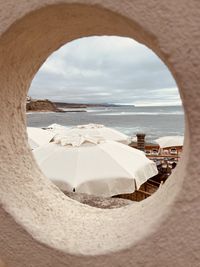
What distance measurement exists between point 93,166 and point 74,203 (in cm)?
396

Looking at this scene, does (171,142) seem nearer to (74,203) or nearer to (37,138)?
(37,138)

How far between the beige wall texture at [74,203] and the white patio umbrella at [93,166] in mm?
3653

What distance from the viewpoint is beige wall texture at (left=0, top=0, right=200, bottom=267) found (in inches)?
49.1

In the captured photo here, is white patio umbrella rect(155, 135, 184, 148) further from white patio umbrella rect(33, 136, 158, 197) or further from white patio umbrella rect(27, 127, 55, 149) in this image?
white patio umbrella rect(33, 136, 158, 197)

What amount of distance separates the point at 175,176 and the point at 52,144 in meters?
5.24

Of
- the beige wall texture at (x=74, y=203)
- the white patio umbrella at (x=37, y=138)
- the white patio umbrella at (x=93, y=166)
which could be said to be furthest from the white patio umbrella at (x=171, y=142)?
the beige wall texture at (x=74, y=203)

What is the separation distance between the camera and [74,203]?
1930mm

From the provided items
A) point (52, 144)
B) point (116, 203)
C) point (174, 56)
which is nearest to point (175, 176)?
point (174, 56)

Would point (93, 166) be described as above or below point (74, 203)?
below

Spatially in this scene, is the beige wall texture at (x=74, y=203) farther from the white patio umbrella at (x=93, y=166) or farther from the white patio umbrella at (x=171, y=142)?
the white patio umbrella at (x=171, y=142)

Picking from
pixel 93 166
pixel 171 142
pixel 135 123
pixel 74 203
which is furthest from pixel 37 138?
pixel 135 123

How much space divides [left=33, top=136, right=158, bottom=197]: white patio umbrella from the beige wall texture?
3.65 metres

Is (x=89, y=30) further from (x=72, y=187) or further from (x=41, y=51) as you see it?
(x=72, y=187)

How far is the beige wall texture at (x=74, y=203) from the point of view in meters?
1.25
